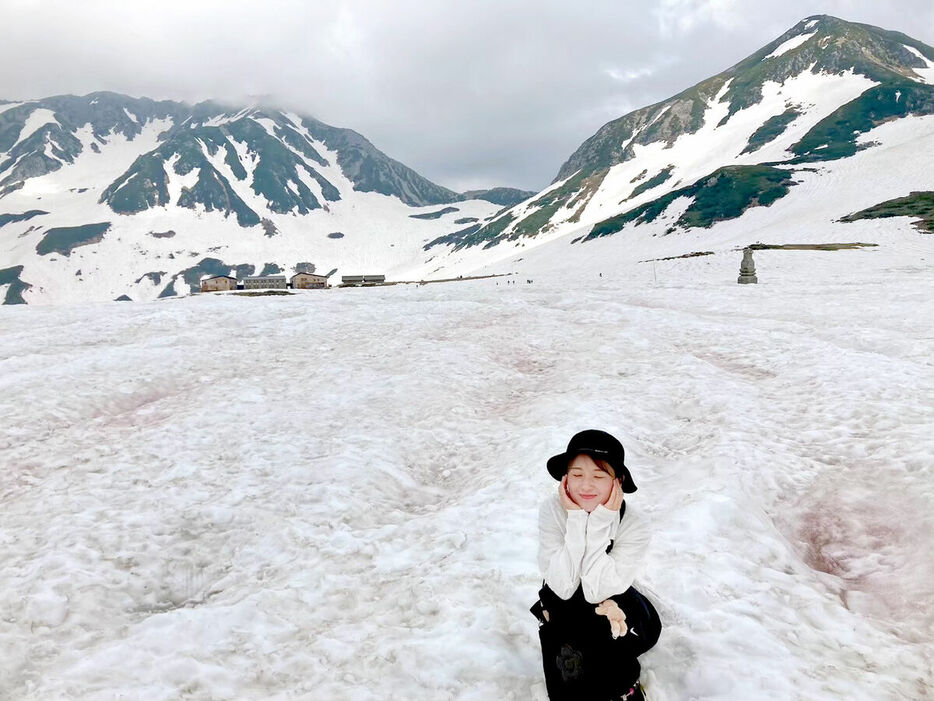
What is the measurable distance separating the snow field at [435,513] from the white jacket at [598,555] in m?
1.00

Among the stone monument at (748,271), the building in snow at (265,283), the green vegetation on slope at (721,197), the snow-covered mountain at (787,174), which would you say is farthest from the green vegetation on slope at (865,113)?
the building in snow at (265,283)

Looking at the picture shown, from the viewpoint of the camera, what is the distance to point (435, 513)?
800cm

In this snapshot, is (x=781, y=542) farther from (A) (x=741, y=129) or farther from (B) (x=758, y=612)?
(A) (x=741, y=129)

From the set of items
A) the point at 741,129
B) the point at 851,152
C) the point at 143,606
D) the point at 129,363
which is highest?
the point at 741,129

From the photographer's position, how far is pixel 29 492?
845 cm

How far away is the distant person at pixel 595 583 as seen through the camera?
12.7 ft

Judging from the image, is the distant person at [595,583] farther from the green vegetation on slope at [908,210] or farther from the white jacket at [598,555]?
the green vegetation on slope at [908,210]

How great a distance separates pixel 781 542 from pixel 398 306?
75.6ft

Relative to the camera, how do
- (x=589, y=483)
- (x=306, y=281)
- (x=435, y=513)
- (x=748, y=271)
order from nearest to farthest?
(x=589, y=483)
(x=435, y=513)
(x=748, y=271)
(x=306, y=281)

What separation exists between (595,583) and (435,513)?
4391mm

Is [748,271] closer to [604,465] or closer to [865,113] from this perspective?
[604,465]

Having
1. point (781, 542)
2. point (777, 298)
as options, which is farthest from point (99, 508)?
point (777, 298)

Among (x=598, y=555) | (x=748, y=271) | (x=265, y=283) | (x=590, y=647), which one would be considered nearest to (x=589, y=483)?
(x=598, y=555)

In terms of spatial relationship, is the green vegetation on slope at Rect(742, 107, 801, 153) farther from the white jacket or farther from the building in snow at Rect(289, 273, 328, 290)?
the white jacket
